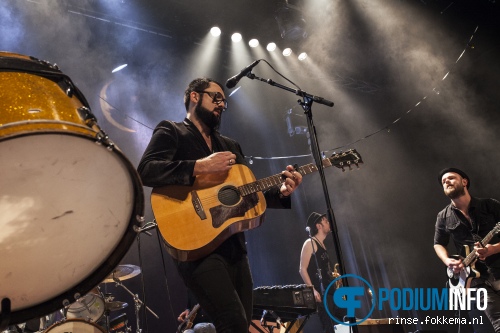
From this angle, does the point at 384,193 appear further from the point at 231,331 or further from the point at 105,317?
the point at 231,331

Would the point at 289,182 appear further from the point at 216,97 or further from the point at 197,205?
the point at 216,97

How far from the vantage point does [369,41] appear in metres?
8.64

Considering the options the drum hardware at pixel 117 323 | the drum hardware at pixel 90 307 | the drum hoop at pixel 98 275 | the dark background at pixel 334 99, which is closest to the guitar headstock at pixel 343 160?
the drum hoop at pixel 98 275

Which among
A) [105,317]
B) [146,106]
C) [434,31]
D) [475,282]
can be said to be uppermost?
[434,31]

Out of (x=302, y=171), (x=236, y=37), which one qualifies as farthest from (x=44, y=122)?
(x=236, y=37)

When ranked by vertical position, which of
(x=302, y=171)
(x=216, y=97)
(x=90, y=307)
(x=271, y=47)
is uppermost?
(x=271, y=47)

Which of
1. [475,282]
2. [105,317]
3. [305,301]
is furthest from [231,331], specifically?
[475,282]

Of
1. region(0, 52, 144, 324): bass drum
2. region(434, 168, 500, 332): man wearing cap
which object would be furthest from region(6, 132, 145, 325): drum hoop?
region(434, 168, 500, 332): man wearing cap

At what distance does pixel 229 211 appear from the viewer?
8.79 feet

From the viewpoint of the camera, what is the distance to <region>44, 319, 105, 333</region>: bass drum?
3.54m

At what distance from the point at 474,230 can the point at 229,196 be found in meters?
4.36

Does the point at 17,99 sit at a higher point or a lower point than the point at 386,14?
lower

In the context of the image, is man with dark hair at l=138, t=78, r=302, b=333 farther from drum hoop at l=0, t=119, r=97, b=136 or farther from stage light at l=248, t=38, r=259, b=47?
stage light at l=248, t=38, r=259, b=47

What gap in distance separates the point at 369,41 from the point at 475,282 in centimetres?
564
